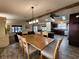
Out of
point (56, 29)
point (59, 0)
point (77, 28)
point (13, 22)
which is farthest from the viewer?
point (56, 29)

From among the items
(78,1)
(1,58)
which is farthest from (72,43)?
(1,58)

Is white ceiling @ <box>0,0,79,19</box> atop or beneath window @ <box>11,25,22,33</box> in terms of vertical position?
atop

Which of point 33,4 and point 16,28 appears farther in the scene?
point 16,28

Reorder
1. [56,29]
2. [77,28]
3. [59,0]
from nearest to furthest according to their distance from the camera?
1. [59,0]
2. [77,28]
3. [56,29]

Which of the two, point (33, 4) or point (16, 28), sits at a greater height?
point (33, 4)

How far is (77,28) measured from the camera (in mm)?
5645

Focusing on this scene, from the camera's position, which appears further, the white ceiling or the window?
the window

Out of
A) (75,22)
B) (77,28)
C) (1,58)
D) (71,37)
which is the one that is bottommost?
(1,58)

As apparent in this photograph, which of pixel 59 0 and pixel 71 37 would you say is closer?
pixel 59 0

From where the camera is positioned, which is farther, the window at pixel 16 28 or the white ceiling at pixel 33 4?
the window at pixel 16 28

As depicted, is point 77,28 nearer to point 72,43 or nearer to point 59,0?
point 72,43

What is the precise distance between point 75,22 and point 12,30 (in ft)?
27.4

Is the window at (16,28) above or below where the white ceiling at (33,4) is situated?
below

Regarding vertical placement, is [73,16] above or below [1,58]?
above
